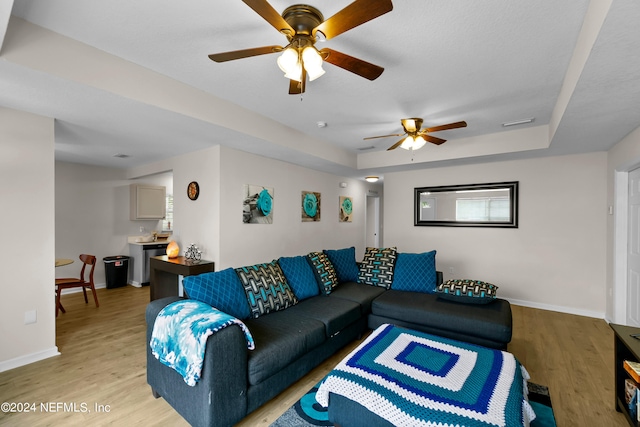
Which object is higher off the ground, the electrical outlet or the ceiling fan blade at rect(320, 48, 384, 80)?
the ceiling fan blade at rect(320, 48, 384, 80)

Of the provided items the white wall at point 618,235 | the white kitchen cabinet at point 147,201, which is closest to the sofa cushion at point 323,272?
the white wall at point 618,235

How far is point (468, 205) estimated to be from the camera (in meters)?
5.01

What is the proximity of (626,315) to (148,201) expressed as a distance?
8.10m

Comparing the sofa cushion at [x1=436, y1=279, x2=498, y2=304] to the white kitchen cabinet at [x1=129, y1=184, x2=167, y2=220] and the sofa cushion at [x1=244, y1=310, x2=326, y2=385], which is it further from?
the white kitchen cabinet at [x1=129, y1=184, x2=167, y2=220]

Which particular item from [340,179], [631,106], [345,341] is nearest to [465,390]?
[345,341]

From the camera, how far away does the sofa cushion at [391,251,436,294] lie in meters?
3.54

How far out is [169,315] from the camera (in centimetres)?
194

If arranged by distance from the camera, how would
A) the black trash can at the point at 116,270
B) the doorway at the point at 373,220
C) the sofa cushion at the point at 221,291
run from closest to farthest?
the sofa cushion at the point at 221,291 → the black trash can at the point at 116,270 → the doorway at the point at 373,220

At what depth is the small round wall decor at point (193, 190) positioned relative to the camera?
13.4 ft

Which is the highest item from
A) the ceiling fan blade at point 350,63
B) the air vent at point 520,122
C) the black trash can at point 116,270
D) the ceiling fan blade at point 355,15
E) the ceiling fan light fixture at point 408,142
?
the air vent at point 520,122

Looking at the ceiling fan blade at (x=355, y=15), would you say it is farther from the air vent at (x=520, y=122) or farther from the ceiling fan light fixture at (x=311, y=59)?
the air vent at (x=520, y=122)

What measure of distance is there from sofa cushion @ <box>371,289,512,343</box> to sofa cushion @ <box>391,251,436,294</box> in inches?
7.0

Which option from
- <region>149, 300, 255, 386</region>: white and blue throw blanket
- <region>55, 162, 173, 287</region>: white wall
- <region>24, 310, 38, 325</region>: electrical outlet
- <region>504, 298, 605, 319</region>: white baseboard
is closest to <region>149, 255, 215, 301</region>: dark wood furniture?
<region>24, 310, 38, 325</region>: electrical outlet

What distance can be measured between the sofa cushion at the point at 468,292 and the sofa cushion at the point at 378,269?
0.67m
